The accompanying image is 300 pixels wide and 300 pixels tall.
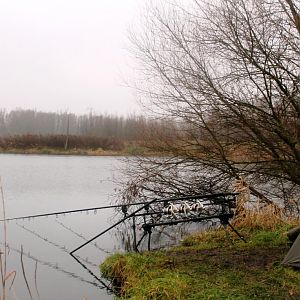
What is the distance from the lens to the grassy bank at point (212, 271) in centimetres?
536

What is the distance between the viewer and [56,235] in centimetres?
998

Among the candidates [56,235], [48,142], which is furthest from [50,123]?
[56,235]

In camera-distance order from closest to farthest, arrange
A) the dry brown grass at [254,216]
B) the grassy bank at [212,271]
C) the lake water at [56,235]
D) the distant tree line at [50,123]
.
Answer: the grassy bank at [212,271], the lake water at [56,235], the dry brown grass at [254,216], the distant tree line at [50,123]

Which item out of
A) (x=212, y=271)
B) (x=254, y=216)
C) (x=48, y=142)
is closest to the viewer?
(x=212, y=271)

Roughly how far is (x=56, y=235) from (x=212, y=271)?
4682mm

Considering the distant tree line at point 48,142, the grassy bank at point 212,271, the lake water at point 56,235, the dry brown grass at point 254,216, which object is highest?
the distant tree line at point 48,142

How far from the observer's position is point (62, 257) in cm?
833

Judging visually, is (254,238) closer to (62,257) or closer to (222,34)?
(62,257)

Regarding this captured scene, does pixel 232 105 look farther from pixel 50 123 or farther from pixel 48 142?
pixel 50 123

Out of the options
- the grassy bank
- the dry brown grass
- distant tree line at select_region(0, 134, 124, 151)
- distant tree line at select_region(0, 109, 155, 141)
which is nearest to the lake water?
the grassy bank

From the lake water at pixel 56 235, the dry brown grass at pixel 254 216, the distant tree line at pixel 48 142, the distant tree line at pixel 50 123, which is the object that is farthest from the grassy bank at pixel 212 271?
the distant tree line at pixel 50 123

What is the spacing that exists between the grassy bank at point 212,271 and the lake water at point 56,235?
0.61m

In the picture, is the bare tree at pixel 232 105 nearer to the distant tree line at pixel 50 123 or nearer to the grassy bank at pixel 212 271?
the grassy bank at pixel 212 271

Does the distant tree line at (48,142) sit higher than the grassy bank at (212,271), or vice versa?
the distant tree line at (48,142)
